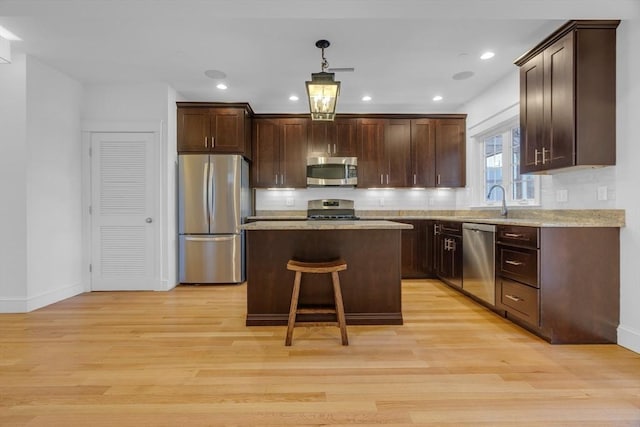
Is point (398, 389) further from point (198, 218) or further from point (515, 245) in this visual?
point (198, 218)

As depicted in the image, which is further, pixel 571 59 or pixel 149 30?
pixel 149 30

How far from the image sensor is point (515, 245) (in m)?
2.75

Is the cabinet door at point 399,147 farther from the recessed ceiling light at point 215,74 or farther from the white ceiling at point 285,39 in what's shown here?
the recessed ceiling light at point 215,74

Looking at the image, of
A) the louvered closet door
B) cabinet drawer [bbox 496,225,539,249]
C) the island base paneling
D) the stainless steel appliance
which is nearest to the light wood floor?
the island base paneling

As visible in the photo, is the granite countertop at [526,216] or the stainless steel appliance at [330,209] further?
the stainless steel appliance at [330,209]

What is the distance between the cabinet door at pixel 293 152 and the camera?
5035 mm

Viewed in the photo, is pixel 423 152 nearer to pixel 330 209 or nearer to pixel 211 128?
A: pixel 330 209

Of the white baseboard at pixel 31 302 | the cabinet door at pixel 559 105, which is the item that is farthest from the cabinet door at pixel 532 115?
the white baseboard at pixel 31 302

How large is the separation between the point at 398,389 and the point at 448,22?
2890 mm

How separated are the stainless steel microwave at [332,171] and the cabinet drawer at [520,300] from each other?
8.60ft

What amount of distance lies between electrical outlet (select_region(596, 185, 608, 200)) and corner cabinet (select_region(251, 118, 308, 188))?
3563 millimetres

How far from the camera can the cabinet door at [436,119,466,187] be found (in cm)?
505

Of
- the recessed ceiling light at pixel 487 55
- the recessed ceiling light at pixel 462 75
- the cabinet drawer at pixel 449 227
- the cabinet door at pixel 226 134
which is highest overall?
the recessed ceiling light at pixel 462 75

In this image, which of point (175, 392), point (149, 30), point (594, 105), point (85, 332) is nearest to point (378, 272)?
point (175, 392)
